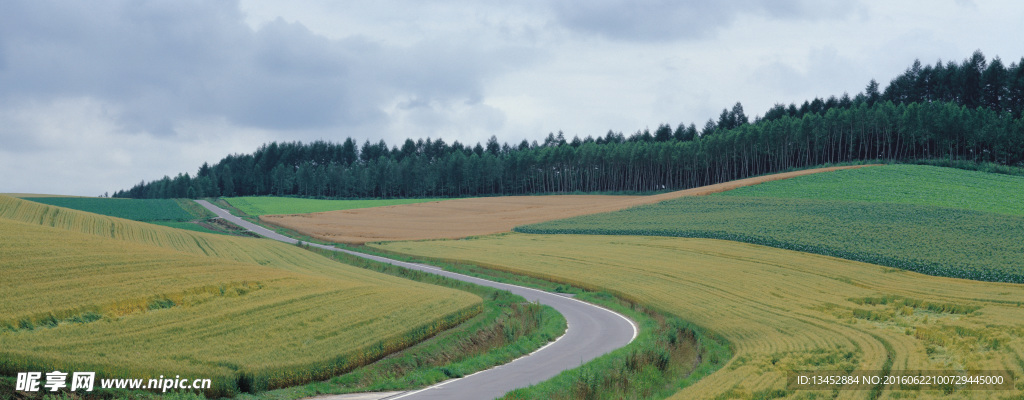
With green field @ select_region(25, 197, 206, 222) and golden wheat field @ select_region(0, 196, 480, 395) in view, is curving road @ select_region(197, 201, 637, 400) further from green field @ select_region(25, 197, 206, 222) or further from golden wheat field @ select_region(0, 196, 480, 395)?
green field @ select_region(25, 197, 206, 222)

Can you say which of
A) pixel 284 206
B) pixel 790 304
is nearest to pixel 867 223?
pixel 790 304

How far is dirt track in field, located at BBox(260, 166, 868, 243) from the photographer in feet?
268

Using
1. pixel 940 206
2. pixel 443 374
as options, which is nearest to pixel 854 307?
pixel 443 374

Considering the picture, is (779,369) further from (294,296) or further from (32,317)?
(32,317)

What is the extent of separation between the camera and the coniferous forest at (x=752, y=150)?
109 meters

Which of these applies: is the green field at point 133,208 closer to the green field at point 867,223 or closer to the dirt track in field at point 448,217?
the dirt track in field at point 448,217

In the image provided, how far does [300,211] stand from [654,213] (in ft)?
215

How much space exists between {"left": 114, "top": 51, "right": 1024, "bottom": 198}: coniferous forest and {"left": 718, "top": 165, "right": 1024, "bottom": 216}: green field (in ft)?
55.7

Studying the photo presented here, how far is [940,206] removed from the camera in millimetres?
65938

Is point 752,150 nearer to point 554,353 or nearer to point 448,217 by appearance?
point 448,217

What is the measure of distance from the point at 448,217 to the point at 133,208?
52662 millimetres

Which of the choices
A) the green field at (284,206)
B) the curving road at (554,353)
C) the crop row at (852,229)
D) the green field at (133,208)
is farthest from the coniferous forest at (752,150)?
the curving road at (554,353)

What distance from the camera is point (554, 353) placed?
24.2 m

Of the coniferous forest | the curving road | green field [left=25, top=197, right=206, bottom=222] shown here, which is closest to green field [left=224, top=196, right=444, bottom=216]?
green field [left=25, top=197, right=206, bottom=222]
